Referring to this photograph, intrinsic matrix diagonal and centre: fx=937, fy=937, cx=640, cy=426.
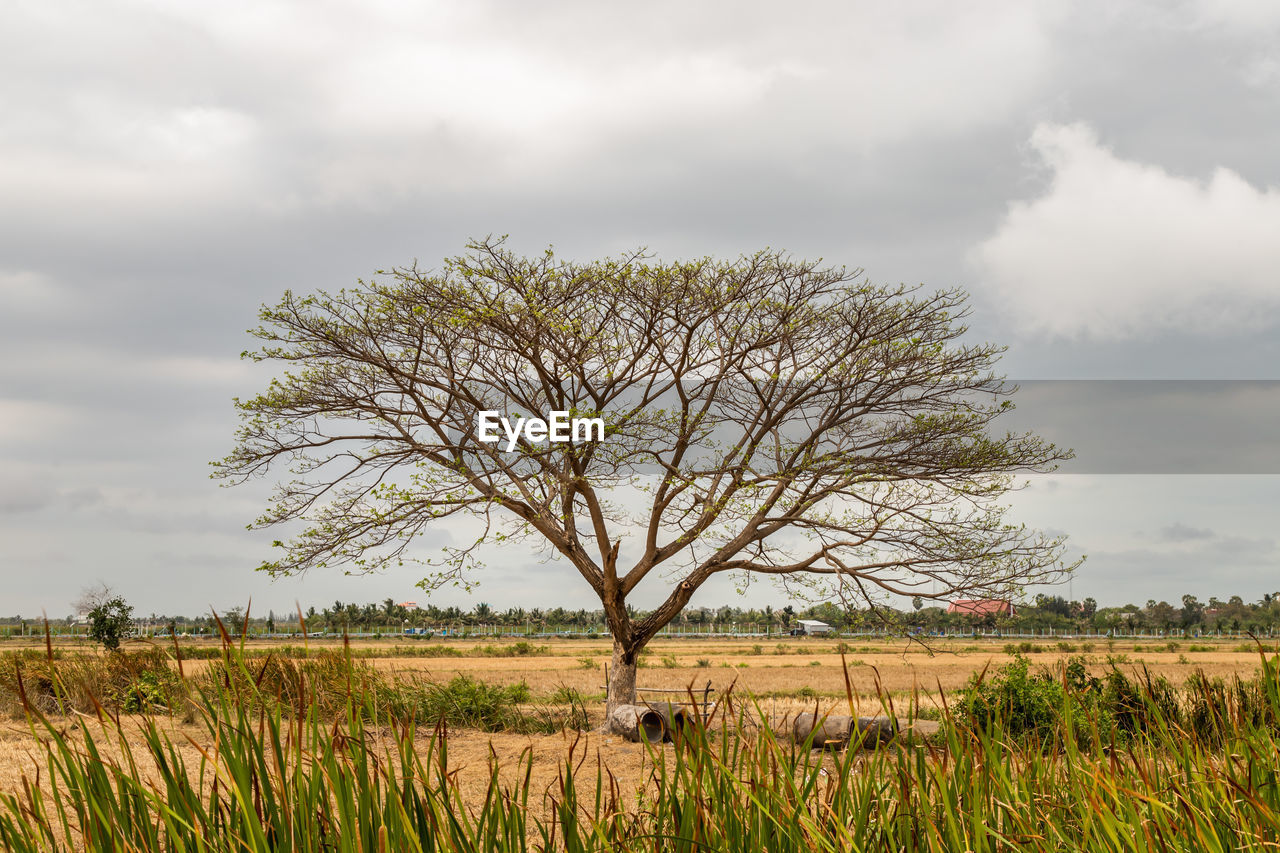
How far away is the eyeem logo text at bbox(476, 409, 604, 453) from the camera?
18.4m

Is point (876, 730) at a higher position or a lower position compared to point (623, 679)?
higher

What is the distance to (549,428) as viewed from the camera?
19188 millimetres

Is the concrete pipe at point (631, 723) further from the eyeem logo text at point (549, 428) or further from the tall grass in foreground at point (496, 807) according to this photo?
the tall grass in foreground at point (496, 807)

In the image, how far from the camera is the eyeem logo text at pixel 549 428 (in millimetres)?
18406

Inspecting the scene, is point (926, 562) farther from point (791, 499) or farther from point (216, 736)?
point (216, 736)

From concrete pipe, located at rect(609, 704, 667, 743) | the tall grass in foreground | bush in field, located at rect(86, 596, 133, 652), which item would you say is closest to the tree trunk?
concrete pipe, located at rect(609, 704, 667, 743)

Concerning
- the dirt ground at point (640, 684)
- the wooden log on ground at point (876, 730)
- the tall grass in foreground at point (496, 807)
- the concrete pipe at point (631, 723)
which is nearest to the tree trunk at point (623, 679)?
the dirt ground at point (640, 684)

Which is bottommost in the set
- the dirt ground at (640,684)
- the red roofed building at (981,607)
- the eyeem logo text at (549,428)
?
the dirt ground at (640,684)

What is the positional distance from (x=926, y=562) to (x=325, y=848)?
54.5 feet

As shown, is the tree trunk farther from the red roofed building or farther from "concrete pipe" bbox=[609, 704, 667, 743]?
the red roofed building

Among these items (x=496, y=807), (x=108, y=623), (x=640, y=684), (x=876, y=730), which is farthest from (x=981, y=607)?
(x=108, y=623)

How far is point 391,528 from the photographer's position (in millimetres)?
18703

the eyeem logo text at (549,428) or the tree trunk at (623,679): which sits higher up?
the eyeem logo text at (549,428)

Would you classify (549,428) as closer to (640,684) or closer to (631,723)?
(631,723)
